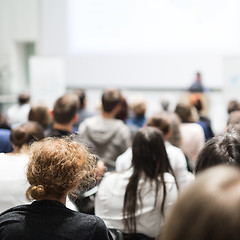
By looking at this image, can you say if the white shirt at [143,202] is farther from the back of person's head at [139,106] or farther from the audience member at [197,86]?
the audience member at [197,86]

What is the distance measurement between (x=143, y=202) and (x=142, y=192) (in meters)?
0.05

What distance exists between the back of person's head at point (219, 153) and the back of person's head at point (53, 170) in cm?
43

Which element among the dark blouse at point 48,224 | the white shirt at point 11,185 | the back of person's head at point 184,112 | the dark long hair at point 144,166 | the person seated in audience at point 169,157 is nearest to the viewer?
the dark blouse at point 48,224

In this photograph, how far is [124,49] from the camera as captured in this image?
8766 millimetres

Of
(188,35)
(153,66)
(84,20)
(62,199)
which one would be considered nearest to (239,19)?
(188,35)

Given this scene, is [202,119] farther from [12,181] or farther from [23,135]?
[12,181]

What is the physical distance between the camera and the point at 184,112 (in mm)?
3863

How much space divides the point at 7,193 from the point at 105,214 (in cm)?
56

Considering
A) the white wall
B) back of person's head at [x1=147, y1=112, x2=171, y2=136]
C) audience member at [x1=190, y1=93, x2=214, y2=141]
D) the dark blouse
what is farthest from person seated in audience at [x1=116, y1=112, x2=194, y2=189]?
the white wall

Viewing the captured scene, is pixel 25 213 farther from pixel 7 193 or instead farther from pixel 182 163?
pixel 182 163

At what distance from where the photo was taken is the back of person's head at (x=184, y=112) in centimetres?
386

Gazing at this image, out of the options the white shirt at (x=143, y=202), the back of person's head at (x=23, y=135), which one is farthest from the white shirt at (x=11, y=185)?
the white shirt at (x=143, y=202)

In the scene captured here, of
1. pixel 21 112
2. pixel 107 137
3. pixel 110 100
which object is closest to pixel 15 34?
pixel 21 112

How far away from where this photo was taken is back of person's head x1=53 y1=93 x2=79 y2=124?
10.3ft
